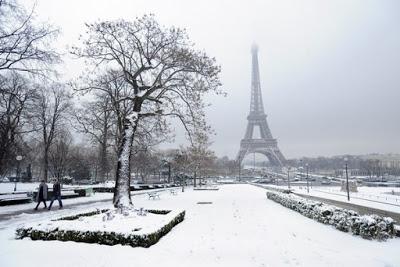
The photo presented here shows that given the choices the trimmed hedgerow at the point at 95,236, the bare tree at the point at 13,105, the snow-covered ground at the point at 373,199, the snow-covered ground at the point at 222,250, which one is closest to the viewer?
the snow-covered ground at the point at 222,250

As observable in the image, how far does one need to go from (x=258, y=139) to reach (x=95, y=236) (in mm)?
95947

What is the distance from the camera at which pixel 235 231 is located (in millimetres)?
12258

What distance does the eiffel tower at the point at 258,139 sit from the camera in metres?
101

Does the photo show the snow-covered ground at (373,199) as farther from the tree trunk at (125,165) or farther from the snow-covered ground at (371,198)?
the tree trunk at (125,165)

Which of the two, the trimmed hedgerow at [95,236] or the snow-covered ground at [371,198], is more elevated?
the trimmed hedgerow at [95,236]

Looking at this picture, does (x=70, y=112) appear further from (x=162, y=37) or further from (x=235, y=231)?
(x=235, y=231)

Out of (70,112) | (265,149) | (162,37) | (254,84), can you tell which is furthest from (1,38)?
(254,84)

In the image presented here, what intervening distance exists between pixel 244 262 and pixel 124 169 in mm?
9455

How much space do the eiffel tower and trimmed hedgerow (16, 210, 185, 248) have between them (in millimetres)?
89593

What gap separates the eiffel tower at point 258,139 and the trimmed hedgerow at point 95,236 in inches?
3527

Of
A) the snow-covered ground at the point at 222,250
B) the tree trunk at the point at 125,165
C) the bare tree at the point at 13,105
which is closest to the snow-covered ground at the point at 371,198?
the snow-covered ground at the point at 222,250

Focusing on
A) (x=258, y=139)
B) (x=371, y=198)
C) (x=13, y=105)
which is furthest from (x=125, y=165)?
(x=258, y=139)

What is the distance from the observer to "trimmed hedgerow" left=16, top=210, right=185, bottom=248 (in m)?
9.43

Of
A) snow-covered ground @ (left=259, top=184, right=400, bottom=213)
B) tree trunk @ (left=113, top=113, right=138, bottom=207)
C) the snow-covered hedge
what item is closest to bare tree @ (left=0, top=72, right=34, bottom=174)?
Answer: tree trunk @ (left=113, top=113, right=138, bottom=207)
